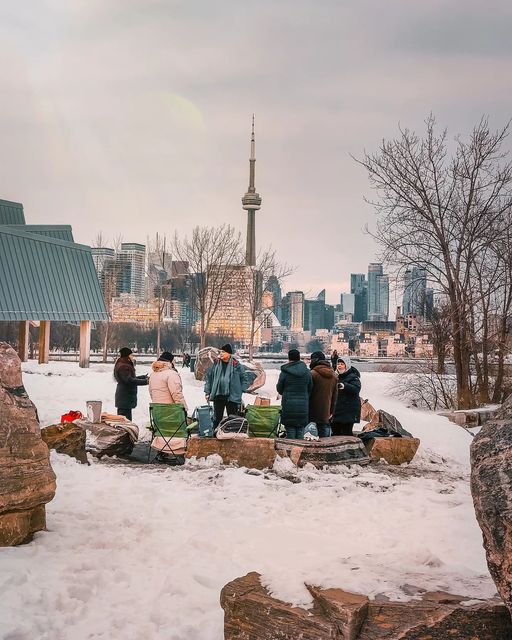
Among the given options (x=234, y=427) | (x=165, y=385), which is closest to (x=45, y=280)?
(x=165, y=385)

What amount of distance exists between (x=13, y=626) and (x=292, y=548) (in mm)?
2399

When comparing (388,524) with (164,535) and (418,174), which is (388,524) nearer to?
(164,535)

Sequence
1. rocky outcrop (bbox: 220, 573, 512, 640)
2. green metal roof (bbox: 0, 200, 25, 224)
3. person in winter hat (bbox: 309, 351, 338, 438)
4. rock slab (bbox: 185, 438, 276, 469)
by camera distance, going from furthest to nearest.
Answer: green metal roof (bbox: 0, 200, 25, 224) < person in winter hat (bbox: 309, 351, 338, 438) < rock slab (bbox: 185, 438, 276, 469) < rocky outcrop (bbox: 220, 573, 512, 640)

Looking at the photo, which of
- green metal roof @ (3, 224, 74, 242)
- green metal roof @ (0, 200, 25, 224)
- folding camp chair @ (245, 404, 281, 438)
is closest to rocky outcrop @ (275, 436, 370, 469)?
folding camp chair @ (245, 404, 281, 438)

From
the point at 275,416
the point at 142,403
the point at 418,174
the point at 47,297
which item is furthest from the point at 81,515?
the point at 47,297

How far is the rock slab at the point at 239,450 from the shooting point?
29.6ft

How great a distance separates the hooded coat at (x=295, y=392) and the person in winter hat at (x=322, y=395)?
0.27m

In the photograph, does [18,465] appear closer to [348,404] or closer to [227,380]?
[227,380]

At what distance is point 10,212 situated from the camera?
3100 cm

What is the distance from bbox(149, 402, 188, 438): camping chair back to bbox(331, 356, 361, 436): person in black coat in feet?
8.88

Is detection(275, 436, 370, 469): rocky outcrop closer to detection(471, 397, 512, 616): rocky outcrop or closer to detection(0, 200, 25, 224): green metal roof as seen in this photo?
detection(471, 397, 512, 616): rocky outcrop

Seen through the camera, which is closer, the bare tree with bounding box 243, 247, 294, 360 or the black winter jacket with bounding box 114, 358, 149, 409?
the black winter jacket with bounding box 114, 358, 149, 409

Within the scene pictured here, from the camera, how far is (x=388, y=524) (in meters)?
6.50

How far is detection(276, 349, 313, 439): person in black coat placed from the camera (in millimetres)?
9977
